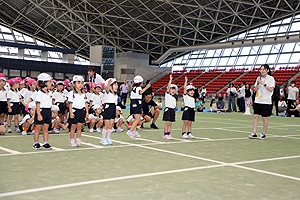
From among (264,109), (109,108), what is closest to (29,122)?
(109,108)

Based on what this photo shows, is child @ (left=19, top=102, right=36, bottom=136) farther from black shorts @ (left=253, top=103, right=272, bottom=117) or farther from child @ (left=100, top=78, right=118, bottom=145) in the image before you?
black shorts @ (left=253, top=103, right=272, bottom=117)

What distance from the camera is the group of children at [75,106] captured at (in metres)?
7.48

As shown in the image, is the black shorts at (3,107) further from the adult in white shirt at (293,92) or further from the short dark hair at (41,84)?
the adult in white shirt at (293,92)

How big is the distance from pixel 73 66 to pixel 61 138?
36769 millimetres

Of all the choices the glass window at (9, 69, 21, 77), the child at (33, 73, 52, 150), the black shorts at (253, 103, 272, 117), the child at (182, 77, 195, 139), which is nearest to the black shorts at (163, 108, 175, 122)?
the child at (182, 77, 195, 139)

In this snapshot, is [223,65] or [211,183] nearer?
[211,183]

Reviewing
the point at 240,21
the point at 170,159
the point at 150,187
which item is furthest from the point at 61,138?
the point at 240,21

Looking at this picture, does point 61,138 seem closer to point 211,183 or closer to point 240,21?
point 211,183

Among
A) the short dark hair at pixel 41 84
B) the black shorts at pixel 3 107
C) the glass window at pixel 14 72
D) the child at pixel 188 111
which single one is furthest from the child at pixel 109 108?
the glass window at pixel 14 72

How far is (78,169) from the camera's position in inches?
215

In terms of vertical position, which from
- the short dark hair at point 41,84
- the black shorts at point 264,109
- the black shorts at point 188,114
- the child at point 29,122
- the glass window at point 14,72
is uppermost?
the glass window at point 14,72

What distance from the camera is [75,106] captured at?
7.84 m

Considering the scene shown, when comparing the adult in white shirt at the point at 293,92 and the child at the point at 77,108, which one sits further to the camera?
the adult in white shirt at the point at 293,92

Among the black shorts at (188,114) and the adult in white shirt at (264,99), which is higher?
the adult in white shirt at (264,99)
